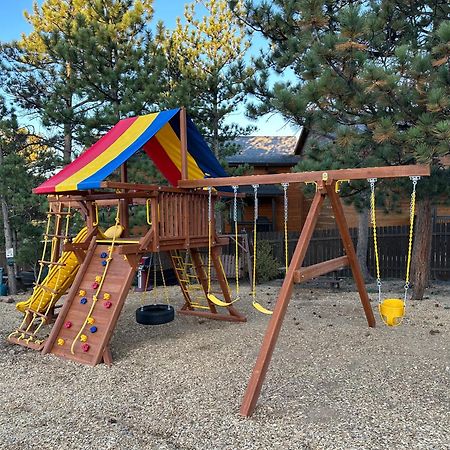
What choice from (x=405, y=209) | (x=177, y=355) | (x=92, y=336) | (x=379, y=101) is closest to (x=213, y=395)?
(x=177, y=355)

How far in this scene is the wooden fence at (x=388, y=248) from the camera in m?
11.4

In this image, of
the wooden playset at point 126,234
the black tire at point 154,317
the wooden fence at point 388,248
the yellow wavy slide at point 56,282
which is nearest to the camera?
the wooden playset at point 126,234

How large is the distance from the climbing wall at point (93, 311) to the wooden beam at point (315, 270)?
6.80 feet

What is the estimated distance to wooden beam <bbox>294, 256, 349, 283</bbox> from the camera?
405 cm

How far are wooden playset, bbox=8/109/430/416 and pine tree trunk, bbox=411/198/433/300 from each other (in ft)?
8.48

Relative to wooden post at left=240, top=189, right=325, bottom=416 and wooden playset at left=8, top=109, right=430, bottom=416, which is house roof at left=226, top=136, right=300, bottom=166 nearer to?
wooden playset at left=8, top=109, right=430, bottom=416

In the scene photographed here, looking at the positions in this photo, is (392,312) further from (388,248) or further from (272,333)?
(388,248)

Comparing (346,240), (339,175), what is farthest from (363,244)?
(339,175)

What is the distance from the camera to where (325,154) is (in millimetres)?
7070

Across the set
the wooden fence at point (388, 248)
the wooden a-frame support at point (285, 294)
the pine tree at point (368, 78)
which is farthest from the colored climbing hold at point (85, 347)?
the wooden fence at point (388, 248)

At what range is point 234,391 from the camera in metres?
4.09

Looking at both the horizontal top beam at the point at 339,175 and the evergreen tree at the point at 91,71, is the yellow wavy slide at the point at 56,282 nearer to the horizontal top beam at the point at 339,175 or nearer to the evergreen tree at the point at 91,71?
the horizontal top beam at the point at 339,175

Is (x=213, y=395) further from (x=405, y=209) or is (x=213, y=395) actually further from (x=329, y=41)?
(x=405, y=209)

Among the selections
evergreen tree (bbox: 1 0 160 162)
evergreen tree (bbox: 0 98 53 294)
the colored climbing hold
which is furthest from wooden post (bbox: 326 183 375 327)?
evergreen tree (bbox: 0 98 53 294)
